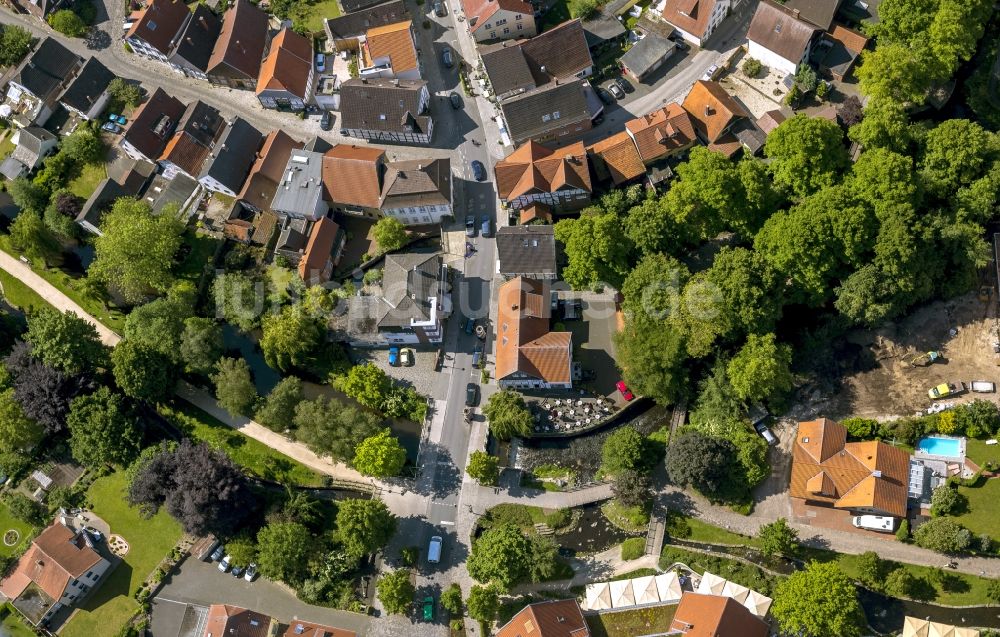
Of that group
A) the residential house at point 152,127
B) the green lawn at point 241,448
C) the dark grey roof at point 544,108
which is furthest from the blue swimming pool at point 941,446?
the residential house at point 152,127

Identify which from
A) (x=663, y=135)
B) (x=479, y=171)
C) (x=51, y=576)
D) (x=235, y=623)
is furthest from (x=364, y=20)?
(x=51, y=576)

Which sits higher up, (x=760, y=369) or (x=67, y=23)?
(x=67, y=23)

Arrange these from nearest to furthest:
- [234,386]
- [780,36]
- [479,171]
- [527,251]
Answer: [234,386] < [527,251] < [780,36] < [479,171]

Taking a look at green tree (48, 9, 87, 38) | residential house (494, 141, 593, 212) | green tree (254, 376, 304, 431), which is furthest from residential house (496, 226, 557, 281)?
green tree (48, 9, 87, 38)

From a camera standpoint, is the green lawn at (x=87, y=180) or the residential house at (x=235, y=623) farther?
the green lawn at (x=87, y=180)

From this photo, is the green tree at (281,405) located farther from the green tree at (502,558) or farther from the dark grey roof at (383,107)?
the dark grey roof at (383,107)

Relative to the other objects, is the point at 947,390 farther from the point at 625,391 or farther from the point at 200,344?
the point at 200,344
